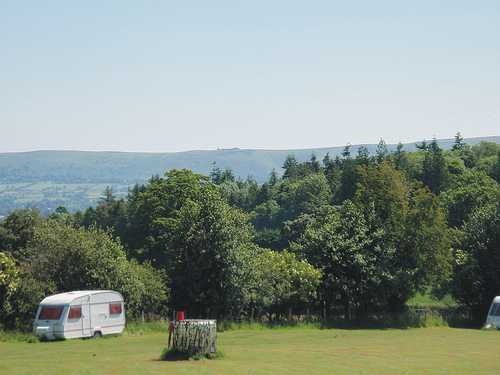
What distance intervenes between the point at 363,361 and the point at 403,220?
29491mm

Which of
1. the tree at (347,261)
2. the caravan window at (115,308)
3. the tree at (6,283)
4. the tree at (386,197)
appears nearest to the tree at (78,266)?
the tree at (6,283)

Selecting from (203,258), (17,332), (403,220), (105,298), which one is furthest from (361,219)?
(17,332)

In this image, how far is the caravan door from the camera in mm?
40500

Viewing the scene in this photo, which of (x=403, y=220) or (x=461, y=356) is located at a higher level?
(x=403, y=220)

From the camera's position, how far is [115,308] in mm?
42656

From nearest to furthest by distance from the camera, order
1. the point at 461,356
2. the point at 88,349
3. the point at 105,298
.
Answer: the point at 461,356 < the point at 88,349 < the point at 105,298

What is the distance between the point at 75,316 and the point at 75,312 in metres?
0.21

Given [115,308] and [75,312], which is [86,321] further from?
[115,308]

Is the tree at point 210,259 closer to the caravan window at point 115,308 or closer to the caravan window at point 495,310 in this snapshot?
the caravan window at point 115,308

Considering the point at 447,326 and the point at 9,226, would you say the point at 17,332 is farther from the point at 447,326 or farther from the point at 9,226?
the point at 447,326

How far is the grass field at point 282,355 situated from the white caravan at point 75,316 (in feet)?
3.33

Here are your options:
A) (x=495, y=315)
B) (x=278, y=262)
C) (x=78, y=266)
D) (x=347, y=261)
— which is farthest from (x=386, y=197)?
(x=78, y=266)

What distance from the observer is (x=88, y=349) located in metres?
34.4

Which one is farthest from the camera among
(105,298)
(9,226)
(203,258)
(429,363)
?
(9,226)
